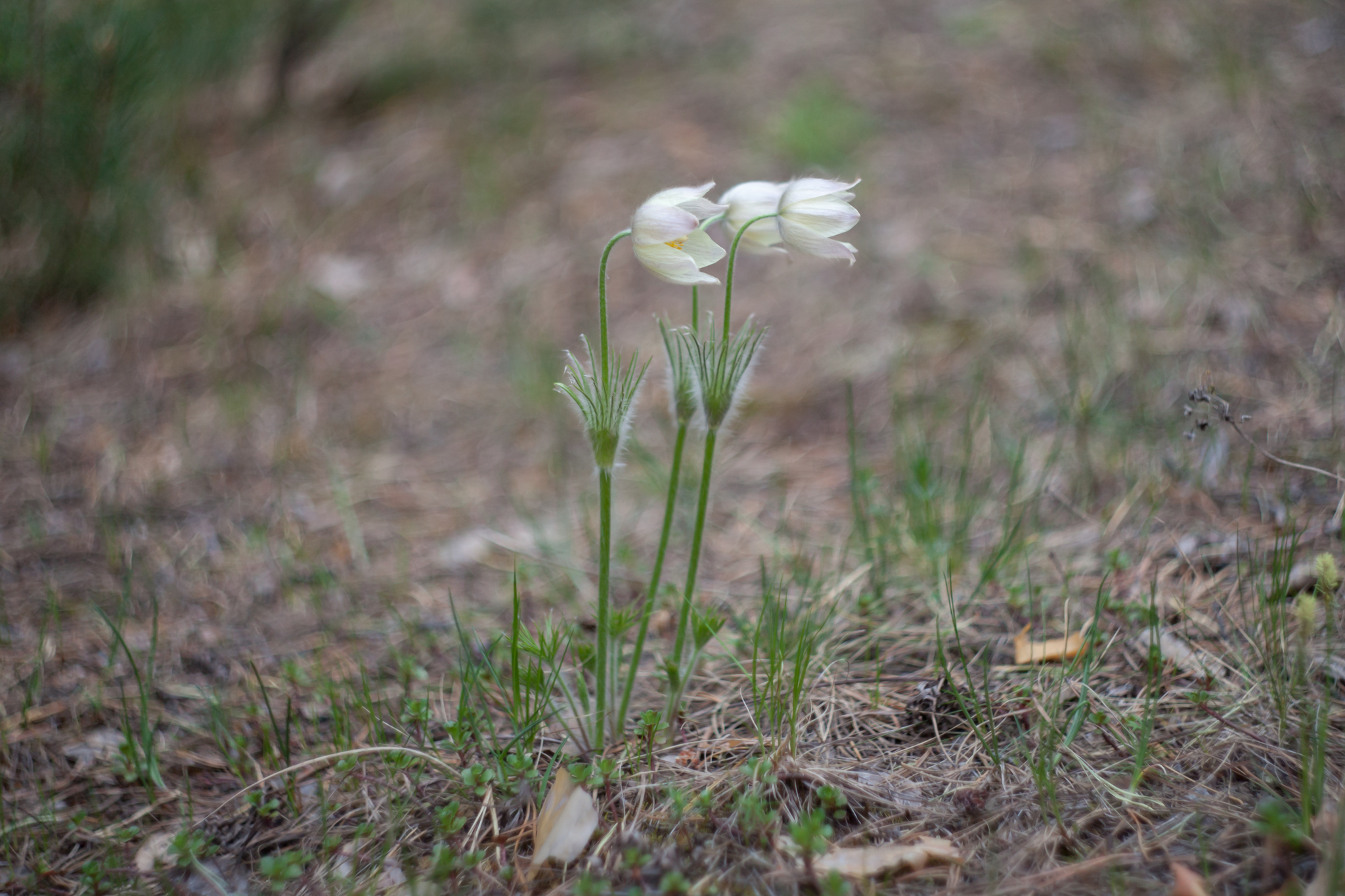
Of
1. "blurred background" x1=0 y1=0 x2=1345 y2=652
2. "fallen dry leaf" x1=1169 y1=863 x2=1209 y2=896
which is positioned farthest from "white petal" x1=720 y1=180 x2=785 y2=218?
"fallen dry leaf" x1=1169 y1=863 x2=1209 y2=896

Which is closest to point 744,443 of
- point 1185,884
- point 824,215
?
point 824,215

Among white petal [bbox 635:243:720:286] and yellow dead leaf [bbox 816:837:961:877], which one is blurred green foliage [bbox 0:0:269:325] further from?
yellow dead leaf [bbox 816:837:961:877]

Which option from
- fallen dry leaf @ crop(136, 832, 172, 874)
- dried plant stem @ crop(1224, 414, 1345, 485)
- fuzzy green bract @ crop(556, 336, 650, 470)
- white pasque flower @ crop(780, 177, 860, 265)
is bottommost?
fallen dry leaf @ crop(136, 832, 172, 874)

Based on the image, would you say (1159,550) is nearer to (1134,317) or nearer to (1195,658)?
(1195,658)

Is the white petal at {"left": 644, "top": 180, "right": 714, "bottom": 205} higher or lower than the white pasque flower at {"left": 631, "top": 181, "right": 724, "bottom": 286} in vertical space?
higher

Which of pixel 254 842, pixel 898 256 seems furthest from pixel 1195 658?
pixel 898 256

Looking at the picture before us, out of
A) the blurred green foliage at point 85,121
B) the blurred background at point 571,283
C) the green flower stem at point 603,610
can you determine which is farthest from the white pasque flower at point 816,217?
the blurred green foliage at point 85,121

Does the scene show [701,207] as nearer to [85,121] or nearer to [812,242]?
[812,242]
